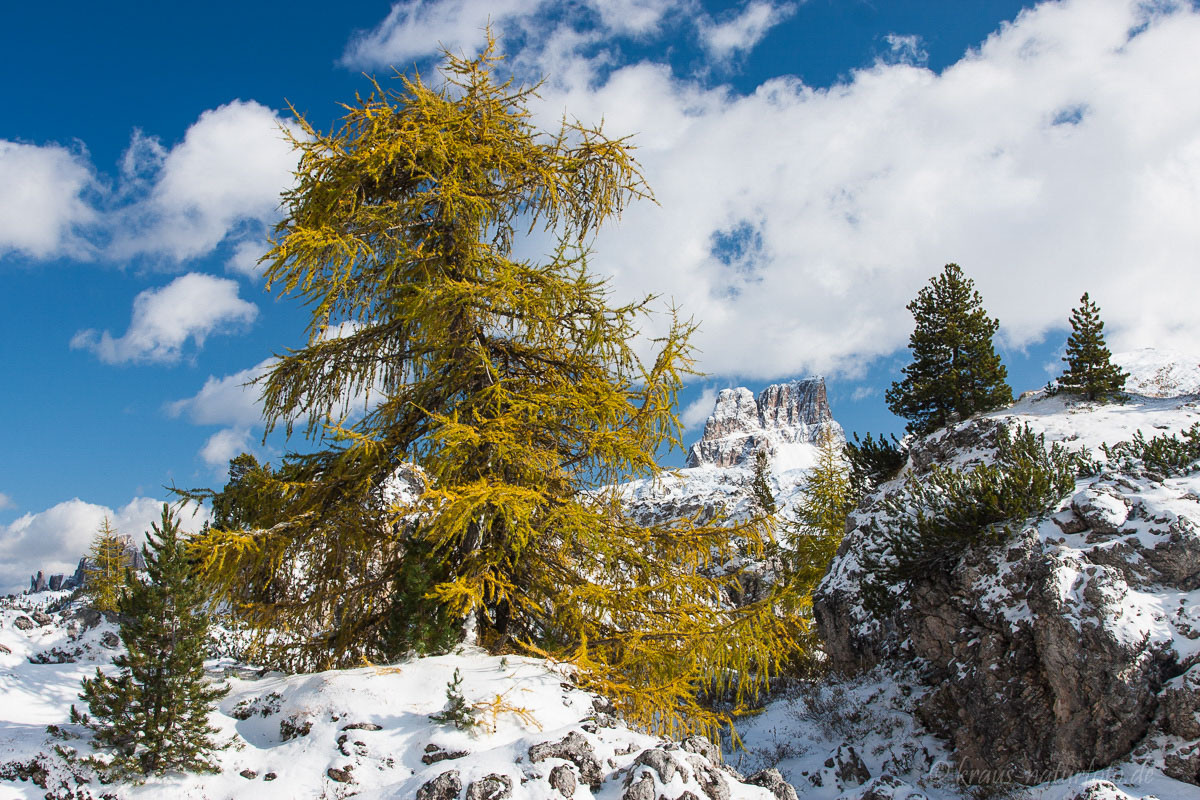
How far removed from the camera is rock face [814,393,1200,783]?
26.7 feet

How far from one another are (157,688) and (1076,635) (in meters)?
10.7

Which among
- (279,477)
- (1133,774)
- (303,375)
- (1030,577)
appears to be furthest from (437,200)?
(1133,774)

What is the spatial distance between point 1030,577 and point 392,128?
36.7 feet

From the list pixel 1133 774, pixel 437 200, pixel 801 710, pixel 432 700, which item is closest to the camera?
pixel 432 700

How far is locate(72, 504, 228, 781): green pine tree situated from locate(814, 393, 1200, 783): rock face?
10155 mm

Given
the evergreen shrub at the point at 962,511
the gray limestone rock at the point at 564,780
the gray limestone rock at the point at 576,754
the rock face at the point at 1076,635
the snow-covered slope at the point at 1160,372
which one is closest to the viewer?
the gray limestone rock at the point at 564,780

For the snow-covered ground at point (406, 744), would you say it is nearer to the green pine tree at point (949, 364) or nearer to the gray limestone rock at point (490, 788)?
the gray limestone rock at point (490, 788)

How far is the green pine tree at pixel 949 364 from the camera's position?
21.7 m

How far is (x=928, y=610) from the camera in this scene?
37.9 feet

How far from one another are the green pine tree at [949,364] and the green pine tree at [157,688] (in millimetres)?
22461

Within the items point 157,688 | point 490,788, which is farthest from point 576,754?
point 157,688

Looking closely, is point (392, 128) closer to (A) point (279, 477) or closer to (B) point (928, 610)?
(A) point (279, 477)

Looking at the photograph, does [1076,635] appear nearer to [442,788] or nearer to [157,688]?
[442,788]

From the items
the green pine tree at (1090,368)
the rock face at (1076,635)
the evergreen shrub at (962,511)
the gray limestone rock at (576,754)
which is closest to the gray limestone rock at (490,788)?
the gray limestone rock at (576,754)
